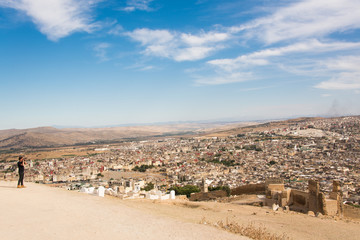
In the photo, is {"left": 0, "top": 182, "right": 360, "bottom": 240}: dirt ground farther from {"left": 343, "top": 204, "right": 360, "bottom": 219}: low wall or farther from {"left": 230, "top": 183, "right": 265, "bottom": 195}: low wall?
{"left": 230, "top": 183, "right": 265, "bottom": 195}: low wall

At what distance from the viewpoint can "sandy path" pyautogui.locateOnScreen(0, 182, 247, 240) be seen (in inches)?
258

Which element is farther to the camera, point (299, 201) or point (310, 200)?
point (299, 201)

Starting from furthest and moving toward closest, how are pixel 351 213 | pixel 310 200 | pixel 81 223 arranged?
pixel 351 213 < pixel 310 200 < pixel 81 223

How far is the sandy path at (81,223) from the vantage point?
655cm

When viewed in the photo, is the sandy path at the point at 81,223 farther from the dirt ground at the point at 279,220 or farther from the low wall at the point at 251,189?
the low wall at the point at 251,189

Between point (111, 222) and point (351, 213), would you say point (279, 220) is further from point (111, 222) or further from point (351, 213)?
point (111, 222)

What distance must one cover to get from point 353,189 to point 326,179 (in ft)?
21.4

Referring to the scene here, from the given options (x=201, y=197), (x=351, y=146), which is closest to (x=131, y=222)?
(x=201, y=197)

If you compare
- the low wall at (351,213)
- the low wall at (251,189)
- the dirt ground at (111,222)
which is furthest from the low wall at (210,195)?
the low wall at (351,213)

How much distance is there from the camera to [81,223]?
7371mm

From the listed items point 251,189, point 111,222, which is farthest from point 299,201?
point 111,222

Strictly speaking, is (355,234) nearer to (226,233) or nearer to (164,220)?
(226,233)

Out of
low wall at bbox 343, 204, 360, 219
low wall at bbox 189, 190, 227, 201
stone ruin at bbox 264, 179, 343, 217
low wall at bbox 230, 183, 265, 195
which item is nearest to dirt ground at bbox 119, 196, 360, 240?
stone ruin at bbox 264, 179, 343, 217

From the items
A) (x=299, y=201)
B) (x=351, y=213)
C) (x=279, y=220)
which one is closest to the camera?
(x=279, y=220)
